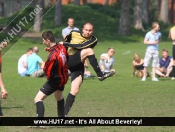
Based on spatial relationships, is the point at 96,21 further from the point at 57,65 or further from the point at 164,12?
the point at 57,65

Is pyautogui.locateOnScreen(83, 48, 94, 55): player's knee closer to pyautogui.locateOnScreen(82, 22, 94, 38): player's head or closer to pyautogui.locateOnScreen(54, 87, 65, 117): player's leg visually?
pyautogui.locateOnScreen(82, 22, 94, 38): player's head

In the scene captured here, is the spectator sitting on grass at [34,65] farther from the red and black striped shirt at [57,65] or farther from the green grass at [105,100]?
the red and black striped shirt at [57,65]

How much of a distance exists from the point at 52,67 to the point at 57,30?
110ft

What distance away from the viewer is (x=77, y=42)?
436 inches

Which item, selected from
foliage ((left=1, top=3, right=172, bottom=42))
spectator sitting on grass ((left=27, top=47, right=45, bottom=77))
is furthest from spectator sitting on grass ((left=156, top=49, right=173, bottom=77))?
foliage ((left=1, top=3, right=172, bottom=42))

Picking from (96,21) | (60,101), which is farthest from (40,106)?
(96,21)

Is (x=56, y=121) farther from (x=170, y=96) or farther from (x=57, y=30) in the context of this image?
(x=57, y=30)

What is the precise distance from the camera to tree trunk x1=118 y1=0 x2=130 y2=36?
43641 millimetres

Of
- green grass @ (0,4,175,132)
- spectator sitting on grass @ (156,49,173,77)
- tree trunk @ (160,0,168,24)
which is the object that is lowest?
tree trunk @ (160,0,168,24)

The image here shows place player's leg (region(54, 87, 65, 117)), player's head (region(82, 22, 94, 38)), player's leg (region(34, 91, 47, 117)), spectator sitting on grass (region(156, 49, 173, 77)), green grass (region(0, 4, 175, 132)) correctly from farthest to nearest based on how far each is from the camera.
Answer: spectator sitting on grass (region(156, 49, 173, 77)), green grass (region(0, 4, 175, 132)), player's head (region(82, 22, 94, 38)), player's leg (region(54, 87, 65, 117)), player's leg (region(34, 91, 47, 117))

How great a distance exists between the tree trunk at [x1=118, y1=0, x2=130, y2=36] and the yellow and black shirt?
1273 inches

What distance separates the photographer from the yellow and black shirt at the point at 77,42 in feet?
35.8

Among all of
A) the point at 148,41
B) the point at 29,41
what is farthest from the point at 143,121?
the point at 29,41

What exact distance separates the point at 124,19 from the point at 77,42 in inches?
1316
